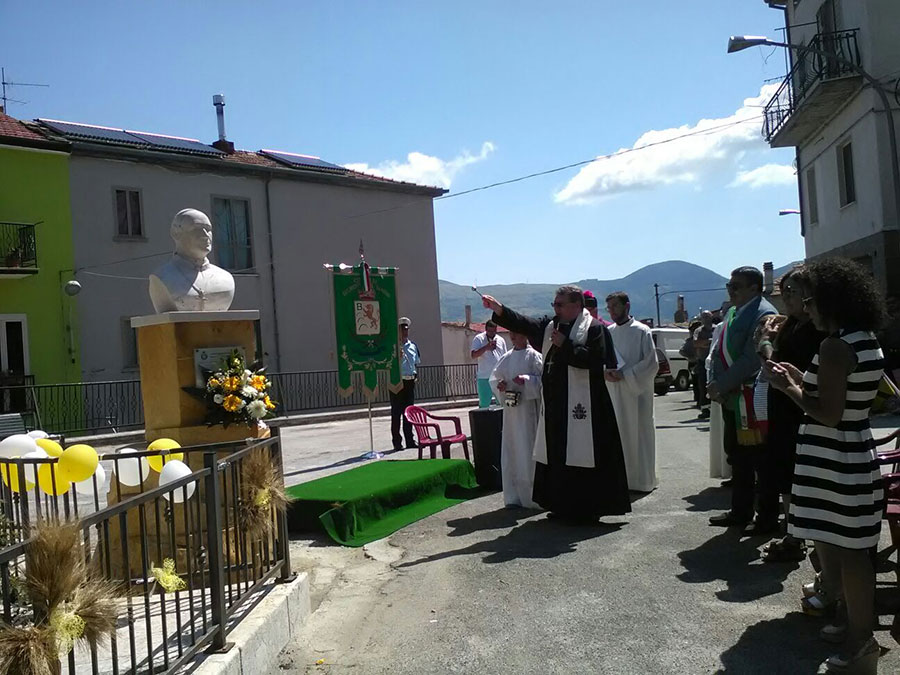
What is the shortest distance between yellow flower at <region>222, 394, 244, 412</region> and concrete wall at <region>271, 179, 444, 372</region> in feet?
59.3

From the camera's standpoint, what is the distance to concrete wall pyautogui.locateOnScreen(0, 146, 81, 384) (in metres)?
20.7

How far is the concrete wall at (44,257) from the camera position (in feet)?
67.9

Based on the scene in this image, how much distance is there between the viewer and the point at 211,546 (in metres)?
3.78

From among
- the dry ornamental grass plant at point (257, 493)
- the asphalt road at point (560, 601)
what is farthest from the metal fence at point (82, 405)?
the dry ornamental grass plant at point (257, 493)

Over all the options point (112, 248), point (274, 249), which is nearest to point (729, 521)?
point (112, 248)

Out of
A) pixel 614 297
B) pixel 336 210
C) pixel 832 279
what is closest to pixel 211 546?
pixel 832 279

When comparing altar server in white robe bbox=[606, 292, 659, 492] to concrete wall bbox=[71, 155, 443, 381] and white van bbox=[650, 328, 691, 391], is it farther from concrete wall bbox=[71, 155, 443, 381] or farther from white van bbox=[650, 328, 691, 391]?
white van bbox=[650, 328, 691, 391]

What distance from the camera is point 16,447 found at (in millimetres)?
4766

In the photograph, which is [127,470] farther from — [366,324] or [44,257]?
[44,257]

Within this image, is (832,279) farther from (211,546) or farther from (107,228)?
(107,228)

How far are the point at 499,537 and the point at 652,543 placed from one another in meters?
1.21

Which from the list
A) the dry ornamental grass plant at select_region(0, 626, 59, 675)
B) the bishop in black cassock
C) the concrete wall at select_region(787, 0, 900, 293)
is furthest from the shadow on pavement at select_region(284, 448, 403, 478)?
the concrete wall at select_region(787, 0, 900, 293)

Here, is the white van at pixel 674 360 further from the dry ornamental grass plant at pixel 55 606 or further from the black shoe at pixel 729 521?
the dry ornamental grass plant at pixel 55 606

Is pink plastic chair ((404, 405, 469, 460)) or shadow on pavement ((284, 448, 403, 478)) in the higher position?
pink plastic chair ((404, 405, 469, 460))
